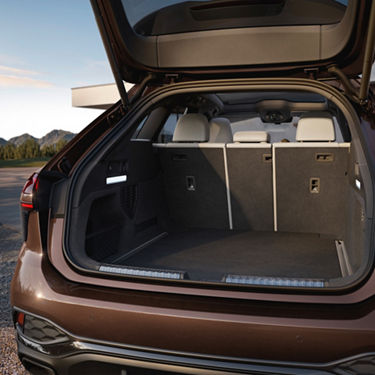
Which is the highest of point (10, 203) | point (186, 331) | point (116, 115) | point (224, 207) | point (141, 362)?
point (116, 115)

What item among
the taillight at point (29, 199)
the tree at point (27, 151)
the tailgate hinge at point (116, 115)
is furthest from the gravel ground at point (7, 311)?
the tree at point (27, 151)

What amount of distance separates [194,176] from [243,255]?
0.92m

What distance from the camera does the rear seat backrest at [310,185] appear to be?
2.91 meters

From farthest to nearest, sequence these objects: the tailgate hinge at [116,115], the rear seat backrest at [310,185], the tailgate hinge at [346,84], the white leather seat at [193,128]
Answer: the white leather seat at [193,128] < the rear seat backrest at [310,185] < the tailgate hinge at [116,115] < the tailgate hinge at [346,84]

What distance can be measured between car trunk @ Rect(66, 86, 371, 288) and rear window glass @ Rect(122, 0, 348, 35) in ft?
2.25

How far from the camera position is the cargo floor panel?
2189 millimetres

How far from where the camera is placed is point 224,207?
3.29 meters

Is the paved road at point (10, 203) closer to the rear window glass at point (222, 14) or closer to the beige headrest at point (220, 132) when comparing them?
the beige headrest at point (220, 132)

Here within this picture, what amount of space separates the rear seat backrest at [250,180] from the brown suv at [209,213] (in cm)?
1

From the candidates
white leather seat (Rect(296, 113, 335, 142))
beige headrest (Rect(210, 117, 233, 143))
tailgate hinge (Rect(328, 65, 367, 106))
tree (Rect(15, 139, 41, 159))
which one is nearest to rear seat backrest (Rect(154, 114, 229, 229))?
beige headrest (Rect(210, 117, 233, 143))

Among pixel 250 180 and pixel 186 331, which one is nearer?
pixel 186 331

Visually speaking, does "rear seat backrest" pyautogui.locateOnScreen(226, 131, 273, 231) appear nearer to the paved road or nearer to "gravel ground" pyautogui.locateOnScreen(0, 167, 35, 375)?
"gravel ground" pyautogui.locateOnScreen(0, 167, 35, 375)

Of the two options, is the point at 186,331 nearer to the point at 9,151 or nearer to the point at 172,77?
the point at 172,77

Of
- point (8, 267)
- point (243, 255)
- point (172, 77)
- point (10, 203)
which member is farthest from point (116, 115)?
point (10, 203)
